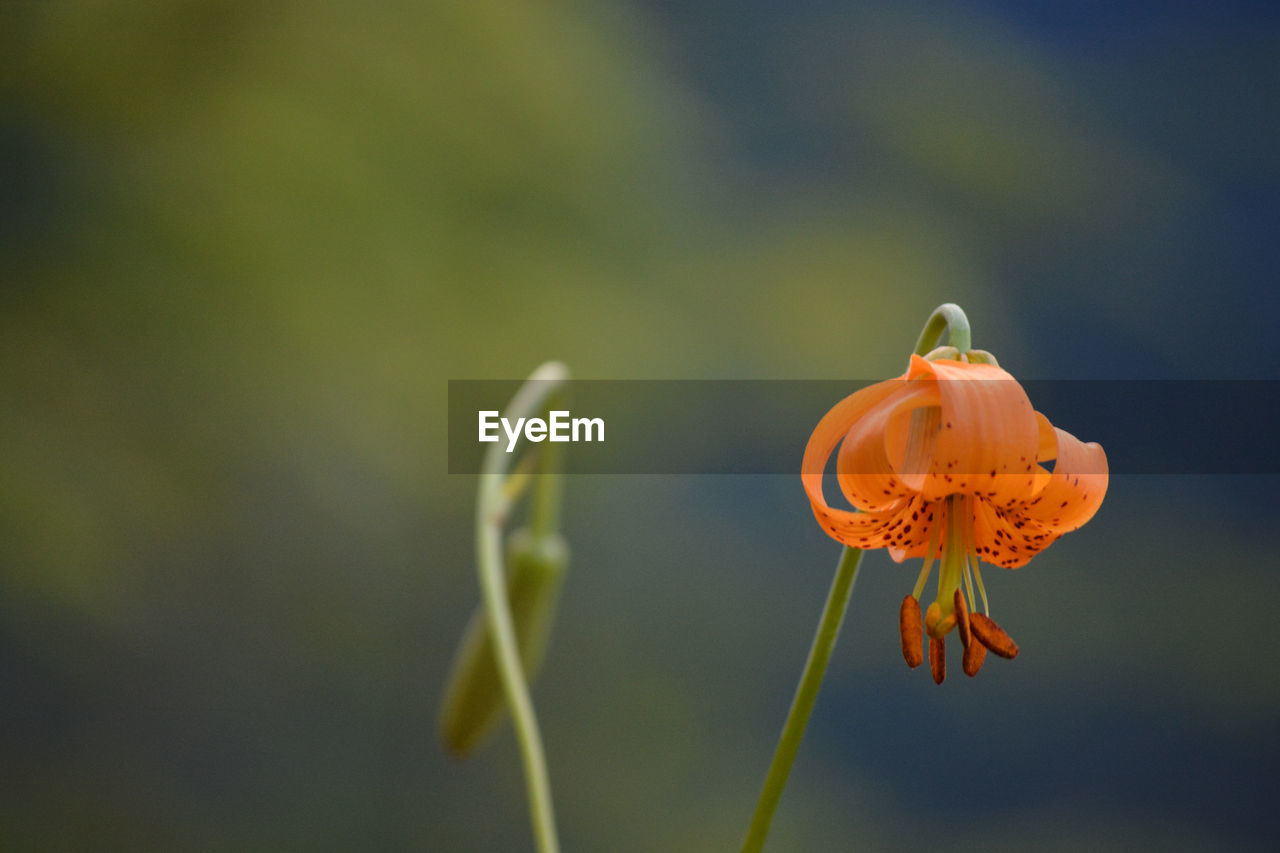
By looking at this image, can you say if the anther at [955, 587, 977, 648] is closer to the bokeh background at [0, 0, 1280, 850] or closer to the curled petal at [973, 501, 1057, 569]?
the curled petal at [973, 501, 1057, 569]

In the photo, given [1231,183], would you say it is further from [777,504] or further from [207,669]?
[207,669]

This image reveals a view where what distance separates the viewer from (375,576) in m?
2.20

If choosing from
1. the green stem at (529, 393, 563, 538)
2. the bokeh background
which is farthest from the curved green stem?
the bokeh background

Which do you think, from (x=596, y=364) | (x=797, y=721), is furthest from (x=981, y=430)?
(x=596, y=364)

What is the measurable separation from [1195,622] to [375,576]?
2.02 meters

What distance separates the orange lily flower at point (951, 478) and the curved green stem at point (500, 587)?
0.14 metres

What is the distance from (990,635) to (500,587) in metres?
0.25

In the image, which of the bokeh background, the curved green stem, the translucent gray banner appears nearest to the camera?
the curved green stem

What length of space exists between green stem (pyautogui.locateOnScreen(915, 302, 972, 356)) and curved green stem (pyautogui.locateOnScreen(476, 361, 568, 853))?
0.18m

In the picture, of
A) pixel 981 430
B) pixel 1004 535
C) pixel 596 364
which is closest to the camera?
pixel 981 430

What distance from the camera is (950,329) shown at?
0.46 meters

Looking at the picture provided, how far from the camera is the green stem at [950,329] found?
452 mm

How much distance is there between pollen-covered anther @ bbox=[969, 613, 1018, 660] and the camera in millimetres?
497

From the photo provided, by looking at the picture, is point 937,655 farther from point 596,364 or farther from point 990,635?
point 596,364
